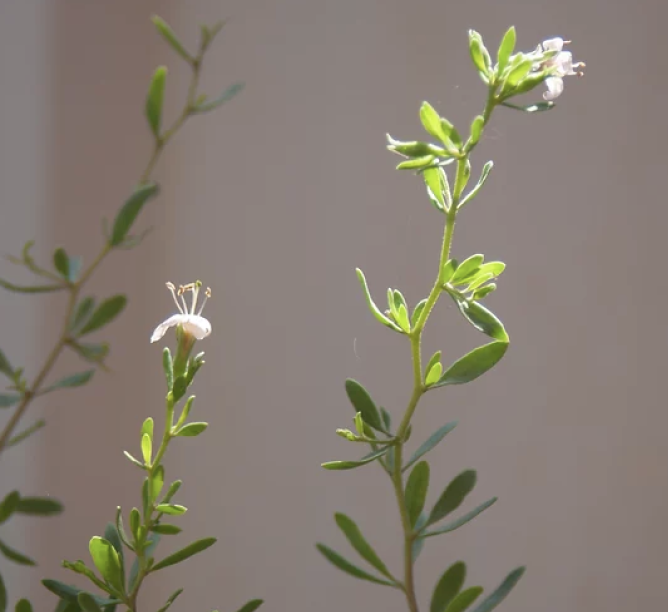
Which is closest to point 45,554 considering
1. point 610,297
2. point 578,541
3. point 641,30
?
point 578,541

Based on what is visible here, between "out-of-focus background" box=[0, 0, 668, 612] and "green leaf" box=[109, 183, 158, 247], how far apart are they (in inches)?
26.7

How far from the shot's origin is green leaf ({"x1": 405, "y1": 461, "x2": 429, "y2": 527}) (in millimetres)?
522

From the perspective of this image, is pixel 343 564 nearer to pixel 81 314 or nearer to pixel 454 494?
pixel 454 494

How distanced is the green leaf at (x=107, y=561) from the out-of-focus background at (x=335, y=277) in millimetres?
626

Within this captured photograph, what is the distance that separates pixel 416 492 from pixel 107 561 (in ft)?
0.66

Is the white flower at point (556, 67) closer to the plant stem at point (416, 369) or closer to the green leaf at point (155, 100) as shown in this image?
the plant stem at point (416, 369)

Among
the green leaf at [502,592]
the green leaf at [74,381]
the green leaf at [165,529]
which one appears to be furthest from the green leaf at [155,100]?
the green leaf at [502,592]

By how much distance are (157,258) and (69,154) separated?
0.20 meters

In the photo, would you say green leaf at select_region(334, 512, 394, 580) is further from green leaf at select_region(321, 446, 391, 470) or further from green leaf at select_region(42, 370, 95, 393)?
green leaf at select_region(42, 370, 95, 393)

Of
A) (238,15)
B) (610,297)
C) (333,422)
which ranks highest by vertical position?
(238,15)

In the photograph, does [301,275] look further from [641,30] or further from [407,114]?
[641,30]

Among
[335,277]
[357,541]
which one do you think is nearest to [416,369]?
[357,541]

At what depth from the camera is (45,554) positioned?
114 centimetres

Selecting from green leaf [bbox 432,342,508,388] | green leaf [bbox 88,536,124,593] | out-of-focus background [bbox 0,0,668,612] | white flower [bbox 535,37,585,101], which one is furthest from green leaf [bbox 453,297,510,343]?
out-of-focus background [bbox 0,0,668,612]
